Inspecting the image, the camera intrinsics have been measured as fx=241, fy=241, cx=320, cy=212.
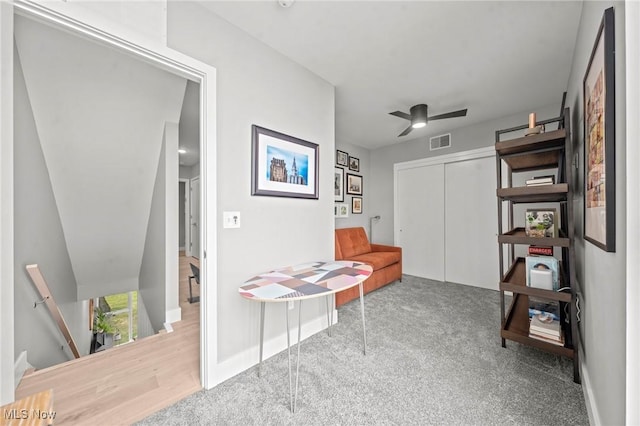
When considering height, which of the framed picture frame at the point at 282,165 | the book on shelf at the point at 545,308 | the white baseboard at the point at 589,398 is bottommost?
the white baseboard at the point at 589,398

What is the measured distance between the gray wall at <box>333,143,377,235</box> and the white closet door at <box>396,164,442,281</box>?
0.66m

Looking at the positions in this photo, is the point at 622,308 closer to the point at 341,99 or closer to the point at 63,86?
the point at 341,99

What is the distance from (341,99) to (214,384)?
10.1ft

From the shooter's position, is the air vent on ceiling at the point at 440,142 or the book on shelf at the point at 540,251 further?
the air vent on ceiling at the point at 440,142

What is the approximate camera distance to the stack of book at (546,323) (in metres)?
1.71

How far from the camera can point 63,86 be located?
1.86 meters

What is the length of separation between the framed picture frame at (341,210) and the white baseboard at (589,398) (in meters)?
3.19

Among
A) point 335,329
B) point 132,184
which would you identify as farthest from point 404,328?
point 132,184

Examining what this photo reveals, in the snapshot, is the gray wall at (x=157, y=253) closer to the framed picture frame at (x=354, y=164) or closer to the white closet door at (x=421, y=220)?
the framed picture frame at (x=354, y=164)

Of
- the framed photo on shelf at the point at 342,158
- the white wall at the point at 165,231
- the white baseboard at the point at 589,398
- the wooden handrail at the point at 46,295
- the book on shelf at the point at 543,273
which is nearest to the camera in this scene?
the white baseboard at the point at 589,398

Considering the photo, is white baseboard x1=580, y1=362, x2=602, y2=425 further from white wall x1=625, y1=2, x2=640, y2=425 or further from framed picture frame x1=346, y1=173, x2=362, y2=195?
framed picture frame x1=346, y1=173, x2=362, y2=195

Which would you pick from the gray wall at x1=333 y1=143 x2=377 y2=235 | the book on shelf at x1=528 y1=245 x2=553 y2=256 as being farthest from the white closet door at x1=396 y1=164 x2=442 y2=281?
the book on shelf at x1=528 y1=245 x2=553 y2=256

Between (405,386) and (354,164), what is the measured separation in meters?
3.76
